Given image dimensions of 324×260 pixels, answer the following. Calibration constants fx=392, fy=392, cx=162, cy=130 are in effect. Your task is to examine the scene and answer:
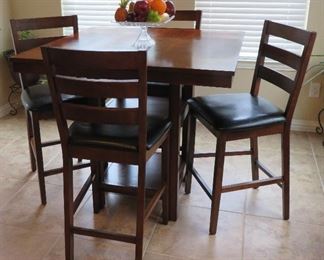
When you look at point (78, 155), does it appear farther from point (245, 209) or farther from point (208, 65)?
A: point (245, 209)

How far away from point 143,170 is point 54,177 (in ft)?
3.73

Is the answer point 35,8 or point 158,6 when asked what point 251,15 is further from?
point 35,8

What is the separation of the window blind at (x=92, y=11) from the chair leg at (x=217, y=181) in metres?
1.99

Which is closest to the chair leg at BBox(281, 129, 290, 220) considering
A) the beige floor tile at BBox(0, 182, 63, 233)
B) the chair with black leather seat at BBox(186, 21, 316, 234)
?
the chair with black leather seat at BBox(186, 21, 316, 234)

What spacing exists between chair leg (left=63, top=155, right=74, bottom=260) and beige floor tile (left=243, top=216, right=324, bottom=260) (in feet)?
2.66

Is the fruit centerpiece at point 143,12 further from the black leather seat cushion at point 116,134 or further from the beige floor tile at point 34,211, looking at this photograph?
the beige floor tile at point 34,211

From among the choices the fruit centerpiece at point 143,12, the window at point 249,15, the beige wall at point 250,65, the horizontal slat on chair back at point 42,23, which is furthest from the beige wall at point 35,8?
the fruit centerpiece at point 143,12

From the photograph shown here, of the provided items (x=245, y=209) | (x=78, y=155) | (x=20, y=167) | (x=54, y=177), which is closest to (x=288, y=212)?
(x=245, y=209)

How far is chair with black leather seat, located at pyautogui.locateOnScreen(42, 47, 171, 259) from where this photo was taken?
1403 mm

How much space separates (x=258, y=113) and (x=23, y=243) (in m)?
1.33

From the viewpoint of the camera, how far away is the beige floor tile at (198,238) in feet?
6.13

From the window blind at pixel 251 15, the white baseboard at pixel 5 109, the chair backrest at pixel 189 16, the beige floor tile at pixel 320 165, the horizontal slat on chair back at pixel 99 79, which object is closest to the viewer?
the horizontal slat on chair back at pixel 99 79

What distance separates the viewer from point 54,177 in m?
2.54

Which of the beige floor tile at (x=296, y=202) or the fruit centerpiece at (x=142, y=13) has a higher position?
the fruit centerpiece at (x=142, y=13)
